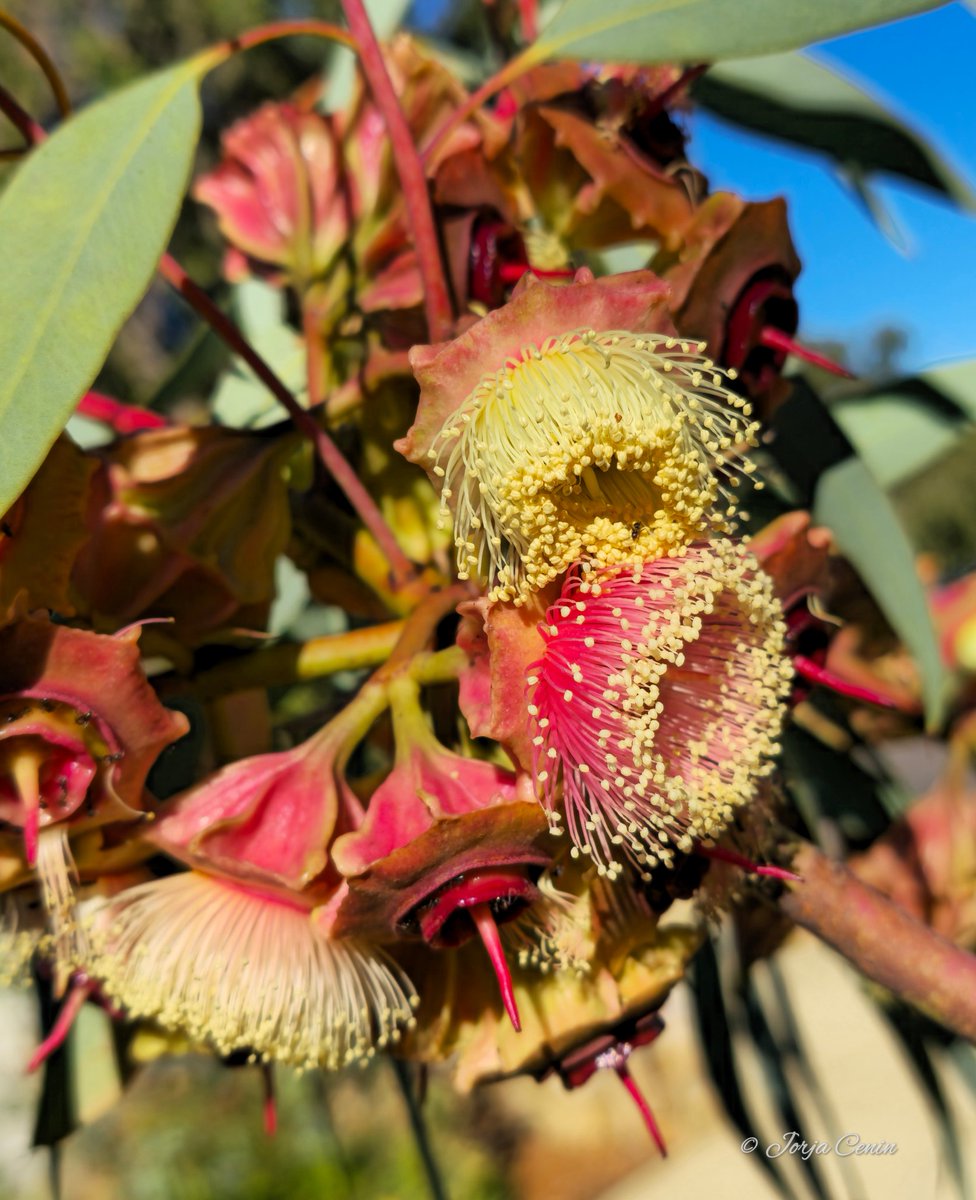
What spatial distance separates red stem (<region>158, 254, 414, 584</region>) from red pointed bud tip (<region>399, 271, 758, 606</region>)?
4.7 inches

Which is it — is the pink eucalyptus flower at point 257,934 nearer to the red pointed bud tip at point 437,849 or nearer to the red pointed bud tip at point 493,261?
the red pointed bud tip at point 437,849

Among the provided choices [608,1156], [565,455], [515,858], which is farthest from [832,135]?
[608,1156]

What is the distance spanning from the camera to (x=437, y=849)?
1.60 feet

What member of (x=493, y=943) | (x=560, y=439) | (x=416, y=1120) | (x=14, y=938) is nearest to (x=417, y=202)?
(x=560, y=439)

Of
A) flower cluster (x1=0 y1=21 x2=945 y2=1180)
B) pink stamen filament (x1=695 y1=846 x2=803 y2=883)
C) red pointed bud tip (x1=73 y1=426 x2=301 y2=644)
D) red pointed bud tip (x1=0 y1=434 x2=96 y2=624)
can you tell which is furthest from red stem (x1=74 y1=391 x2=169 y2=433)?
pink stamen filament (x1=695 y1=846 x2=803 y2=883)

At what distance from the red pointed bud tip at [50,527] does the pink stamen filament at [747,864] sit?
0.35 metres

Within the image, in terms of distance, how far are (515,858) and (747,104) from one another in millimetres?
693

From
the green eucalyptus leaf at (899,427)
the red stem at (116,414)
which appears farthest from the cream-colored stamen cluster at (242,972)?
the green eucalyptus leaf at (899,427)

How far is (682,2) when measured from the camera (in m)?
0.58

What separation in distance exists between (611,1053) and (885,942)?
0.17 metres

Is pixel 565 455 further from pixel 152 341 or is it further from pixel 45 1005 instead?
pixel 152 341

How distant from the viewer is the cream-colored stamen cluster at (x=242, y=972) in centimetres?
59

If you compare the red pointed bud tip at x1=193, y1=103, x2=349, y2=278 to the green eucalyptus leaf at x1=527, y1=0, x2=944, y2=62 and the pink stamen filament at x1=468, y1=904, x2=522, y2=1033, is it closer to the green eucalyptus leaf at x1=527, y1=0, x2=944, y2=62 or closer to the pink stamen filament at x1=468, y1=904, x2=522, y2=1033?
the green eucalyptus leaf at x1=527, y1=0, x2=944, y2=62

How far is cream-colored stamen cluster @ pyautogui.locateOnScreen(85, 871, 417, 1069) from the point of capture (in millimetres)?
587
